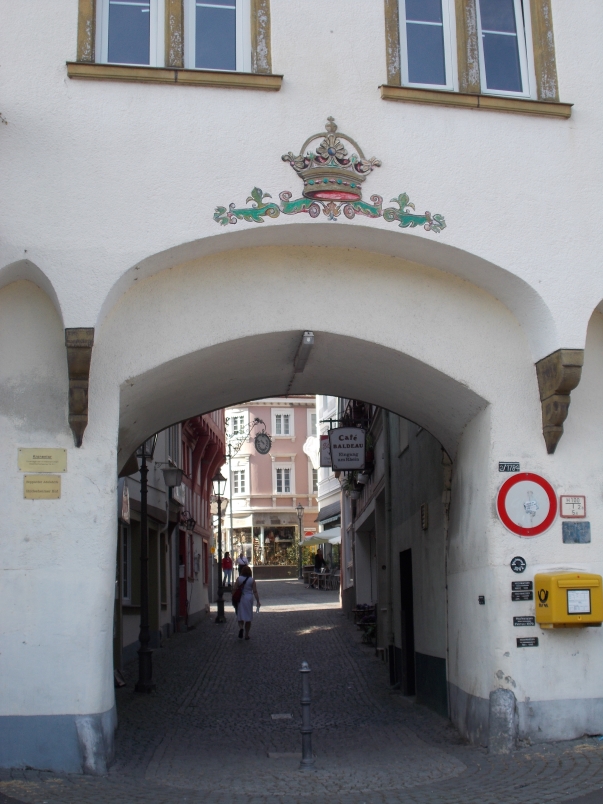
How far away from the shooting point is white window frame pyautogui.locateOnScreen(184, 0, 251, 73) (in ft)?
26.8

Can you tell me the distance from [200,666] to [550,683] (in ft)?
31.3

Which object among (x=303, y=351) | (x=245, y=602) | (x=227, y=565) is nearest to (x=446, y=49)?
(x=303, y=351)

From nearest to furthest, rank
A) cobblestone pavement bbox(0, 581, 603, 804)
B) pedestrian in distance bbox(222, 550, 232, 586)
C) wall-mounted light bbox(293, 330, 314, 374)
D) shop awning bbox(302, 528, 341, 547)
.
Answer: cobblestone pavement bbox(0, 581, 603, 804) < wall-mounted light bbox(293, 330, 314, 374) < pedestrian in distance bbox(222, 550, 232, 586) < shop awning bbox(302, 528, 341, 547)

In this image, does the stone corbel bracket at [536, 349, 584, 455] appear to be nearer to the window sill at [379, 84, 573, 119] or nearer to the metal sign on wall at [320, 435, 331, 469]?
the window sill at [379, 84, 573, 119]

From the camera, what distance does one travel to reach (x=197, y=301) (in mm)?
8195

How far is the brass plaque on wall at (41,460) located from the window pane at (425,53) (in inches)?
179

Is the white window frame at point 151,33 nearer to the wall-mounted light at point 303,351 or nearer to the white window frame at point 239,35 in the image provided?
the white window frame at point 239,35

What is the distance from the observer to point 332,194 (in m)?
7.89

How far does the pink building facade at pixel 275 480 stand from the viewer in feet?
202

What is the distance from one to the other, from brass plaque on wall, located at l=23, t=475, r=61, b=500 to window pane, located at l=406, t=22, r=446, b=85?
4711 mm

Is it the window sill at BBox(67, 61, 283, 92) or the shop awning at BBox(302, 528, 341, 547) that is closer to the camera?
the window sill at BBox(67, 61, 283, 92)

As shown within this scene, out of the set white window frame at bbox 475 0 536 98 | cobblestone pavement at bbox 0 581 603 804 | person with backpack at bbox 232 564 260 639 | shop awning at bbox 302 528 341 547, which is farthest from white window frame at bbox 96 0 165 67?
shop awning at bbox 302 528 341 547

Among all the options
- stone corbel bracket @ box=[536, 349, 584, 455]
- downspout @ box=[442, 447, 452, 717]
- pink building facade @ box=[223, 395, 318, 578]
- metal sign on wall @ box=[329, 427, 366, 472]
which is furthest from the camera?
pink building facade @ box=[223, 395, 318, 578]

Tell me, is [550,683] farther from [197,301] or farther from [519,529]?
[197,301]
